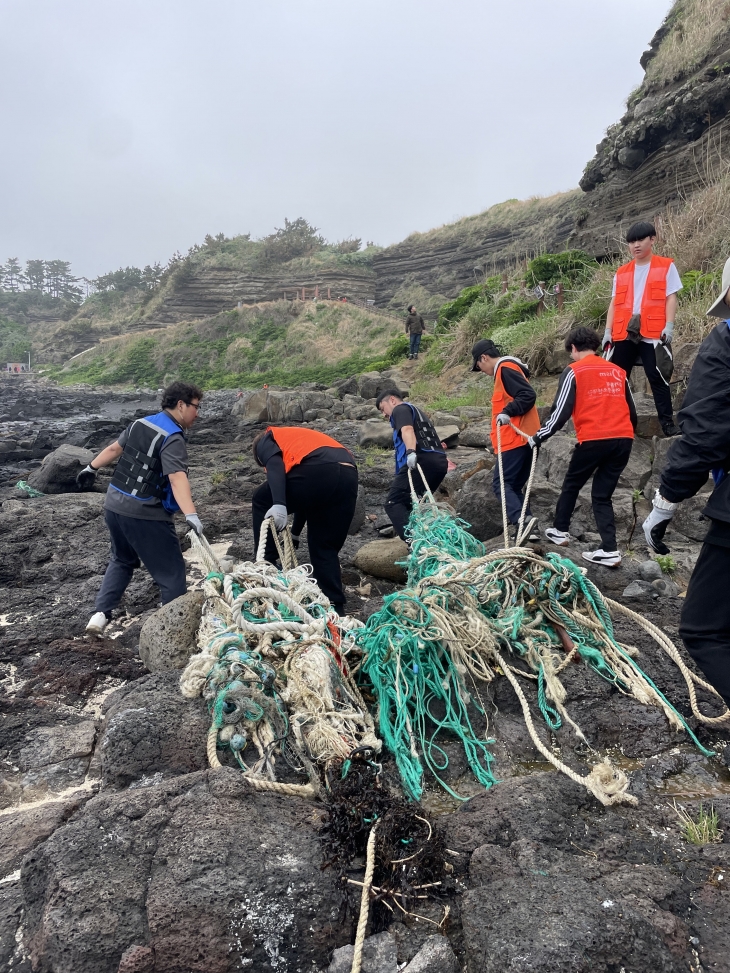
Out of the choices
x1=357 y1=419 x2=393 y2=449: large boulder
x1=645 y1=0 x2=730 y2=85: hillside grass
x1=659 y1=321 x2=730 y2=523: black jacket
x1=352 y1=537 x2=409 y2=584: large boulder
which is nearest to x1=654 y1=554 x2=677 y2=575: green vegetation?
x1=352 y1=537 x2=409 y2=584: large boulder

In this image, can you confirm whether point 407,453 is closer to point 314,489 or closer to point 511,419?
point 511,419

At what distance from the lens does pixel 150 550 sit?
396 centimetres

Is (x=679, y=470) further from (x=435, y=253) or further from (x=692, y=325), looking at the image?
(x=435, y=253)

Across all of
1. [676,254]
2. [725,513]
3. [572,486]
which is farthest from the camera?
[676,254]

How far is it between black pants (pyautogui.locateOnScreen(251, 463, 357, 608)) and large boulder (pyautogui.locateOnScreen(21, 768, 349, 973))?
7.47ft

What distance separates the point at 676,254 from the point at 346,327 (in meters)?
27.6

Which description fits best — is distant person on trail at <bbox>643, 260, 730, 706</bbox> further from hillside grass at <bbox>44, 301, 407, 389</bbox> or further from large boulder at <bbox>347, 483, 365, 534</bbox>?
hillside grass at <bbox>44, 301, 407, 389</bbox>

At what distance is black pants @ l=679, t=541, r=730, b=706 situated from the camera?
2.10 metres

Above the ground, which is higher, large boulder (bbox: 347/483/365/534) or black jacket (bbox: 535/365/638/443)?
black jacket (bbox: 535/365/638/443)

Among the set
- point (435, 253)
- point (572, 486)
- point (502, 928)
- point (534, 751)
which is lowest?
point (534, 751)

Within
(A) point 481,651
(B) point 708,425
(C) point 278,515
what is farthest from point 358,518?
(B) point 708,425

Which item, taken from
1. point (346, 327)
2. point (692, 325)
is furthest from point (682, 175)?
point (346, 327)

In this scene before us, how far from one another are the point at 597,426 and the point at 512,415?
703 millimetres

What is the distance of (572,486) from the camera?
441 cm
